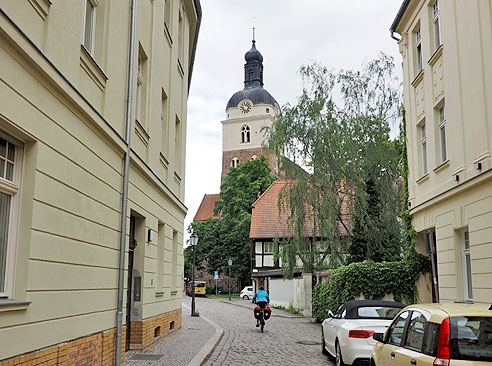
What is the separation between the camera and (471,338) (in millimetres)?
5211

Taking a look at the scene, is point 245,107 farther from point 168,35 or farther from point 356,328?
point 356,328

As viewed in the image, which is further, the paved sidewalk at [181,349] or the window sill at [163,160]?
the window sill at [163,160]

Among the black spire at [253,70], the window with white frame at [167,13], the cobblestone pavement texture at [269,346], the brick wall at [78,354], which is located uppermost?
the black spire at [253,70]

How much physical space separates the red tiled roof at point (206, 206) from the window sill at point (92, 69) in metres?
81.2

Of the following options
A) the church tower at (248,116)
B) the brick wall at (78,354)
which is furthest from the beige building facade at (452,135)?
the church tower at (248,116)

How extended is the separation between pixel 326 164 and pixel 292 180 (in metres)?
2.19

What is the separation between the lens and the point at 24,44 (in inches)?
225

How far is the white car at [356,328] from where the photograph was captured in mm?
9906

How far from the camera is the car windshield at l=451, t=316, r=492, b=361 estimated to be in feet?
16.7

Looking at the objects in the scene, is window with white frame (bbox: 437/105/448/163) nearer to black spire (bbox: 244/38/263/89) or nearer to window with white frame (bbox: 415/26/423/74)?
window with white frame (bbox: 415/26/423/74)

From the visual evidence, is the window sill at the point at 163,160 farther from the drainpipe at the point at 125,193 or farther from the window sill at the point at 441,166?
the window sill at the point at 441,166

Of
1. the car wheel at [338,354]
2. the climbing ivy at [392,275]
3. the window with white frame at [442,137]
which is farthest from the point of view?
the climbing ivy at [392,275]

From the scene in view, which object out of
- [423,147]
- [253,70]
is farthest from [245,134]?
[423,147]

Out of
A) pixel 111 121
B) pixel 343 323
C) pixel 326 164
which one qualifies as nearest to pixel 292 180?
pixel 326 164
